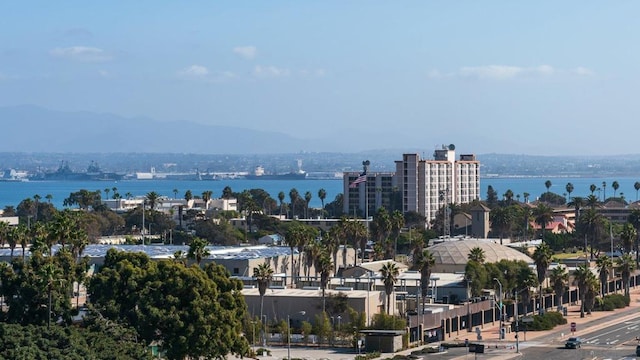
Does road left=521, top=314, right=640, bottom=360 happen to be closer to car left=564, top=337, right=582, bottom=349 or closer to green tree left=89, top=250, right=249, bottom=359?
car left=564, top=337, right=582, bottom=349

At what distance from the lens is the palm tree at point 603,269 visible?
126m

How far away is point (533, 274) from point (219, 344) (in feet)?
143

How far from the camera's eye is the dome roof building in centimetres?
13438

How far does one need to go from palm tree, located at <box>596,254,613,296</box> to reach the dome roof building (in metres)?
8.44

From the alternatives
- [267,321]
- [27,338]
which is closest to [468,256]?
[267,321]

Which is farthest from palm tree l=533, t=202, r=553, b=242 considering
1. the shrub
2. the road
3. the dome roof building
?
the road

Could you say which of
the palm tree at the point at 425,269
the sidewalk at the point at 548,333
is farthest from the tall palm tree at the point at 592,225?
the palm tree at the point at 425,269

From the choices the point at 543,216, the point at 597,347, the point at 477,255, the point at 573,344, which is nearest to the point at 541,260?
the point at 477,255

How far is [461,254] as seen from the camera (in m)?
136

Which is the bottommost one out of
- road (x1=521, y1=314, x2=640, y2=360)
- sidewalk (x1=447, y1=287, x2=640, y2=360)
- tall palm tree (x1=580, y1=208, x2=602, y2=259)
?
sidewalk (x1=447, y1=287, x2=640, y2=360)

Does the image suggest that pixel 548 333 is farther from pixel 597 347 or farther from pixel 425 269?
pixel 425 269

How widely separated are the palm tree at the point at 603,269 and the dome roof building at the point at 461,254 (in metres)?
8.44

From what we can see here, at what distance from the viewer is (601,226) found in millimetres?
170750

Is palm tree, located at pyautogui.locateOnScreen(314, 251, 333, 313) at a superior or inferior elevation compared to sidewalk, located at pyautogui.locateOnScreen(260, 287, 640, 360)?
superior
